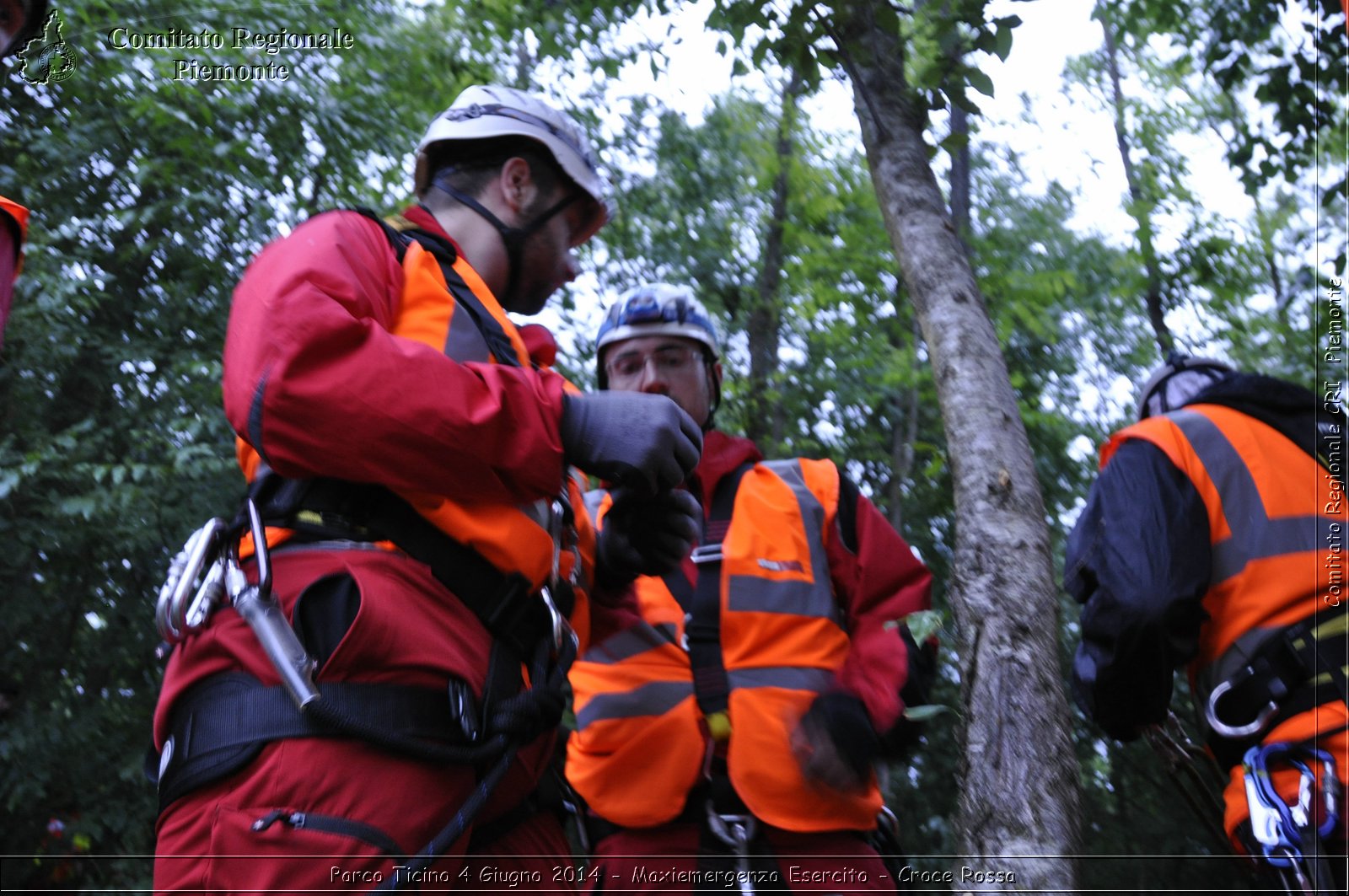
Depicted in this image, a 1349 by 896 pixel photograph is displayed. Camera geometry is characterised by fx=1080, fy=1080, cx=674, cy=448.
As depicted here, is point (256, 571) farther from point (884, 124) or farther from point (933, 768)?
point (933, 768)

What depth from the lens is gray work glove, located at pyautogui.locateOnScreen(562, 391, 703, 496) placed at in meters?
1.91

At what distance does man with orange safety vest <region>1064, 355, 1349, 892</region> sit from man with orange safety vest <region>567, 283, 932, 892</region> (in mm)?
546

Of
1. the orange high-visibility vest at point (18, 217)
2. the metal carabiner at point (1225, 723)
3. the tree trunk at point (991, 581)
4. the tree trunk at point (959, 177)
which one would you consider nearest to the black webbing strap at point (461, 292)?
the orange high-visibility vest at point (18, 217)

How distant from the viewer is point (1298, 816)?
101 inches

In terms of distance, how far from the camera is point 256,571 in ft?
5.57

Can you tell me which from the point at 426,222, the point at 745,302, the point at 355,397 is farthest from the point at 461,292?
the point at 745,302

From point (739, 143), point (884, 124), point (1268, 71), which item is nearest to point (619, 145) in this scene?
point (739, 143)

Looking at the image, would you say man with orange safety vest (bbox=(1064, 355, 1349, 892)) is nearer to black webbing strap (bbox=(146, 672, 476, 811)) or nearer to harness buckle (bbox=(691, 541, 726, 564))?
harness buckle (bbox=(691, 541, 726, 564))

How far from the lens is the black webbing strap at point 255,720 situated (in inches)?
63.4

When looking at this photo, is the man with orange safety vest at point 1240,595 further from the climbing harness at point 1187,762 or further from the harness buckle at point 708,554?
the harness buckle at point 708,554

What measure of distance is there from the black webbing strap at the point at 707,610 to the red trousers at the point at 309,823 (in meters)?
1.44

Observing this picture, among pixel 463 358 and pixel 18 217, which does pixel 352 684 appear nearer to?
pixel 463 358

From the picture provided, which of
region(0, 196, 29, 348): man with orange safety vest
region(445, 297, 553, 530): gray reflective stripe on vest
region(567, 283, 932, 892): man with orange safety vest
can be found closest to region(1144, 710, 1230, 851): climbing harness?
region(567, 283, 932, 892): man with orange safety vest

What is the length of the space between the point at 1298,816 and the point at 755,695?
135 cm
